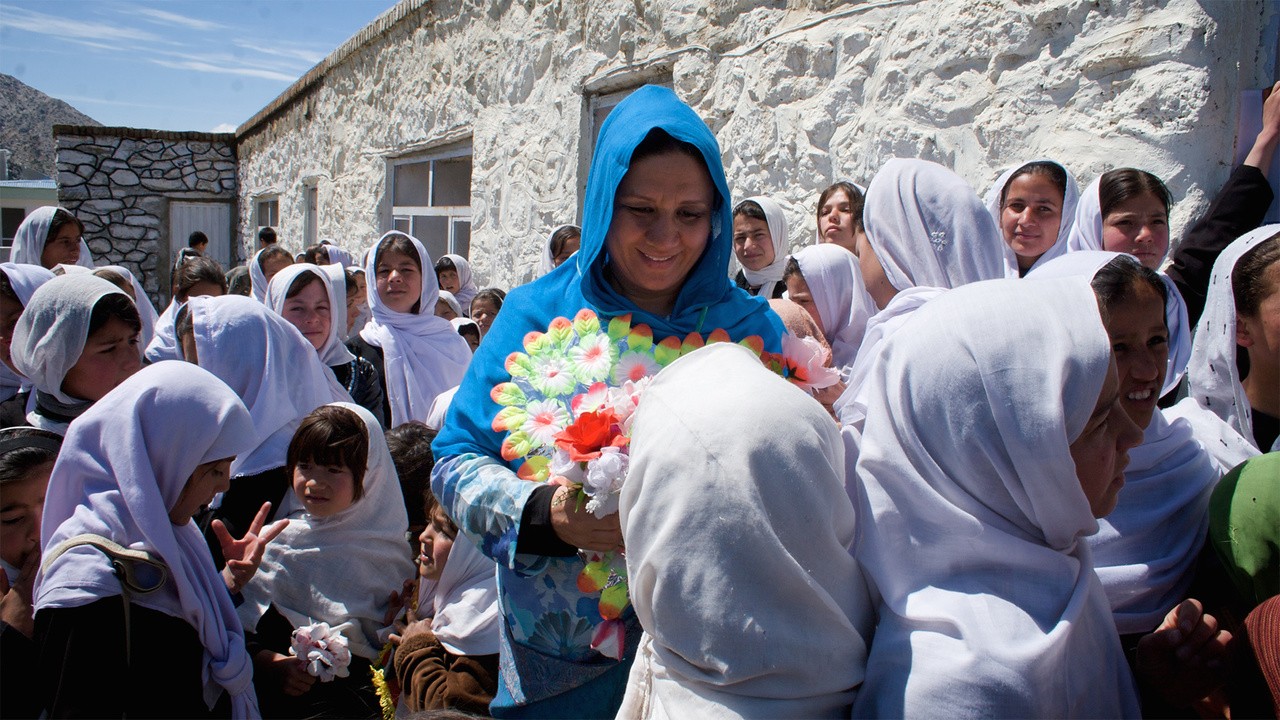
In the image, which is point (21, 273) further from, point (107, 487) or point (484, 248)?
point (484, 248)

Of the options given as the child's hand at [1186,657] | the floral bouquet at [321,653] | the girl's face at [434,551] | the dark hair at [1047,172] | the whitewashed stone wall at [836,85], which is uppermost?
the whitewashed stone wall at [836,85]

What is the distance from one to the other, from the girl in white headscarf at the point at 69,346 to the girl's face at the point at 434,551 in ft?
3.86

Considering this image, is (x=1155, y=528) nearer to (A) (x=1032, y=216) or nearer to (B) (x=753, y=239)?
(A) (x=1032, y=216)

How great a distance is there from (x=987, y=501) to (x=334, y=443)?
2.10m

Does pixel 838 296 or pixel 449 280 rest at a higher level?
pixel 838 296

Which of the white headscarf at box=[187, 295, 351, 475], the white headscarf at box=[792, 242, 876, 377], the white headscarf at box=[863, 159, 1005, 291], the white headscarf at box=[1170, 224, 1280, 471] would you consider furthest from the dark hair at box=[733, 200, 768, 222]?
the white headscarf at box=[1170, 224, 1280, 471]

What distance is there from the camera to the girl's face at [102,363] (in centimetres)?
249

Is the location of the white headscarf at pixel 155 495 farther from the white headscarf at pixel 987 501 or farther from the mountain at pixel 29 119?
the mountain at pixel 29 119

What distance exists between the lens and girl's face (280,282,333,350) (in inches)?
140

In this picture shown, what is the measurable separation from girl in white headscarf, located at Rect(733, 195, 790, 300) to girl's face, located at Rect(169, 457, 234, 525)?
2.73 metres

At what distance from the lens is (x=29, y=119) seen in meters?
39.6

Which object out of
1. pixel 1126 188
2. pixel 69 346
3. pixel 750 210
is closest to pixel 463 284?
pixel 750 210

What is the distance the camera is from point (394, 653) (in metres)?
2.35

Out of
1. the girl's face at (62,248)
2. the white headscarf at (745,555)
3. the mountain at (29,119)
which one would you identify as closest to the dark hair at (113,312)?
the white headscarf at (745,555)
